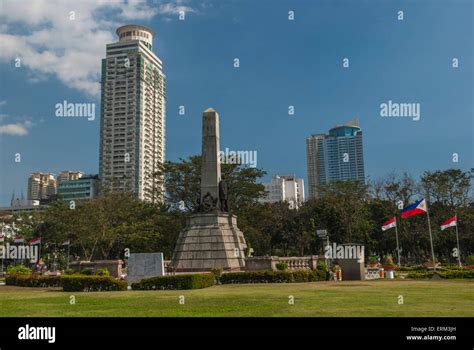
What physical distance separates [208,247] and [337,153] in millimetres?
158760

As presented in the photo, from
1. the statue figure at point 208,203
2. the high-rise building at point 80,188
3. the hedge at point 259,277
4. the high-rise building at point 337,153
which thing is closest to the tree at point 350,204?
the statue figure at point 208,203

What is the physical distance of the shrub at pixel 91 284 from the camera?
20391mm

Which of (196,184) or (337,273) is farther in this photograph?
(196,184)

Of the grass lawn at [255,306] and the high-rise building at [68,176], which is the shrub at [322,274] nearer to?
the grass lawn at [255,306]

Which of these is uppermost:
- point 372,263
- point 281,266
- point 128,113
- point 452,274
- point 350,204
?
point 128,113

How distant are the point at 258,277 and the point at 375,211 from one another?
41433mm

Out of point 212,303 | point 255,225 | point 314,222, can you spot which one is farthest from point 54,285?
point 314,222

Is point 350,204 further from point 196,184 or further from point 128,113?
point 128,113

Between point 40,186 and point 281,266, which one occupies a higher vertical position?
point 40,186

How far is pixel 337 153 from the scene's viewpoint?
183 meters

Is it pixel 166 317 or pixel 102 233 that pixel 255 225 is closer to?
pixel 102 233

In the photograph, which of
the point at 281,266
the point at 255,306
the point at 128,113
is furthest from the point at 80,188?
the point at 255,306

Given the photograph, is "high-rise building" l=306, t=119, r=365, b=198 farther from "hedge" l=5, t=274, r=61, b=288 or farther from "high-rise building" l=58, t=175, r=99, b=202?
"hedge" l=5, t=274, r=61, b=288

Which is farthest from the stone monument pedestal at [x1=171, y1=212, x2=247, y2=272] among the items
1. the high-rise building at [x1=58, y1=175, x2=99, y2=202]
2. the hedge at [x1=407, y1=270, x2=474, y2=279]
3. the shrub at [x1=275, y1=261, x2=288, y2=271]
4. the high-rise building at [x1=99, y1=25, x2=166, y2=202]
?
the high-rise building at [x1=58, y1=175, x2=99, y2=202]
